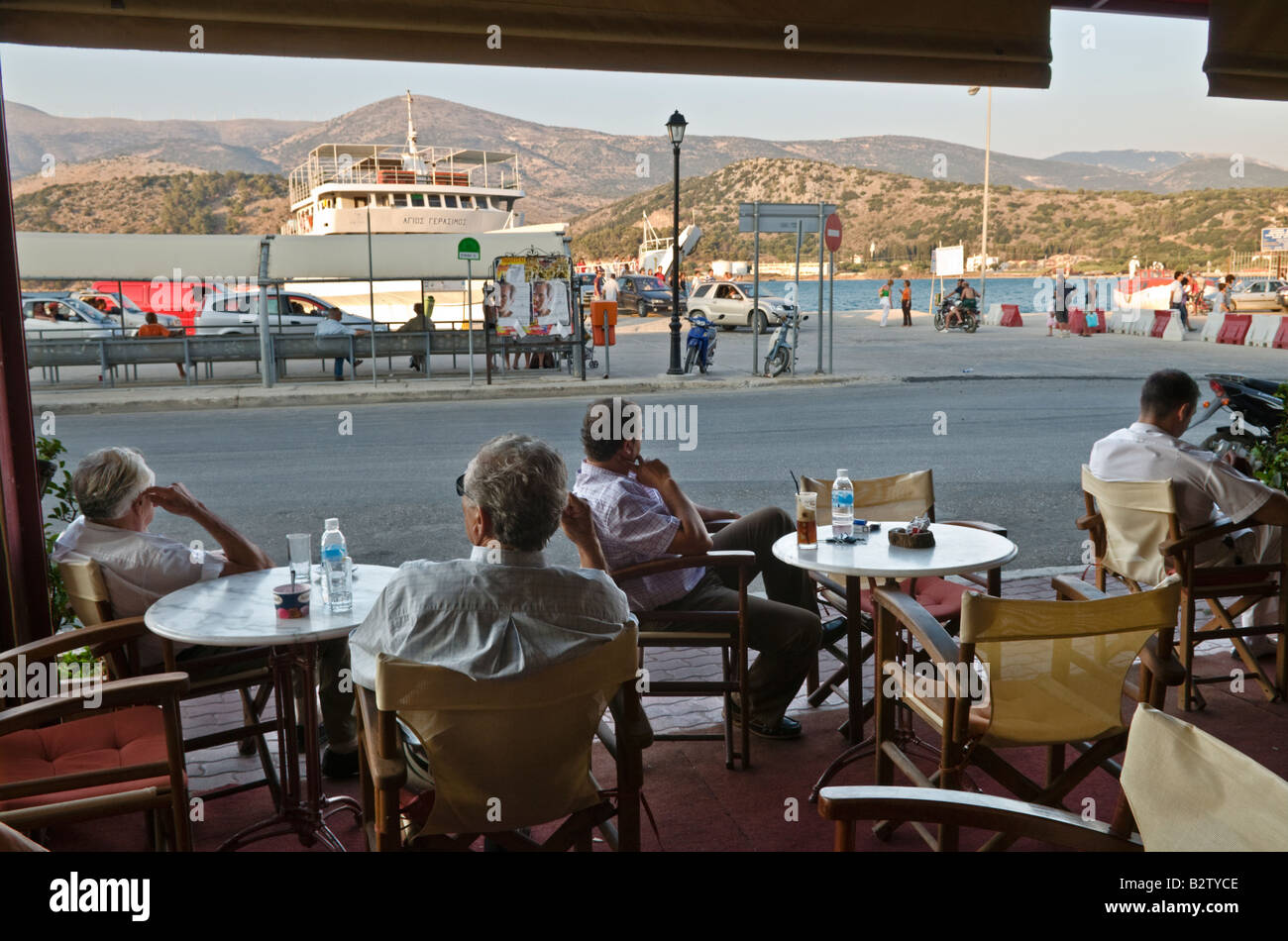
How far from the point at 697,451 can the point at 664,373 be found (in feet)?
28.8

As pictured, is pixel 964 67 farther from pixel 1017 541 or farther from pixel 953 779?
pixel 1017 541

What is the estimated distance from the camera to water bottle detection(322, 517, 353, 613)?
11.2 feet

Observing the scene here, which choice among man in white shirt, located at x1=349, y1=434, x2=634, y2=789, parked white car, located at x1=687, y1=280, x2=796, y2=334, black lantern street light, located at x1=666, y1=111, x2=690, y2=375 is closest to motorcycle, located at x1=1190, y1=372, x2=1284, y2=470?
man in white shirt, located at x1=349, y1=434, x2=634, y2=789

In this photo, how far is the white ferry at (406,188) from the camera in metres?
44.9

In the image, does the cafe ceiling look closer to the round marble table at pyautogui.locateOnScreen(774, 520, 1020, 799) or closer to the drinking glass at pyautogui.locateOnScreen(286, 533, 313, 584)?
the drinking glass at pyautogui.locateOnScreen(286, 533, 313, 584)

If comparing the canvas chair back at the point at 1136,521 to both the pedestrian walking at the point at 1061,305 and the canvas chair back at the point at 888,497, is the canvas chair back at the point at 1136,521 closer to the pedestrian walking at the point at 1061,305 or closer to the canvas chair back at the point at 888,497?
the canvas chair back at the point at 888,497

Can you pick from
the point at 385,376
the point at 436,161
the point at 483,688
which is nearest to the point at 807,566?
the point at 483,688

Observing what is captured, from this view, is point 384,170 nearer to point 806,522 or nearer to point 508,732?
point 806,522

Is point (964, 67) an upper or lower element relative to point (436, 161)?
lower

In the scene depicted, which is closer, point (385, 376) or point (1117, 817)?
point (1117, 817)

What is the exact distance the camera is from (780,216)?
16.8 metres

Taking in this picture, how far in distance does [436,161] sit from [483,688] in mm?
49566

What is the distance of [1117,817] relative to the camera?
1931mm

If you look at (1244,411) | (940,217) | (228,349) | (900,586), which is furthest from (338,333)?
(940,217)
